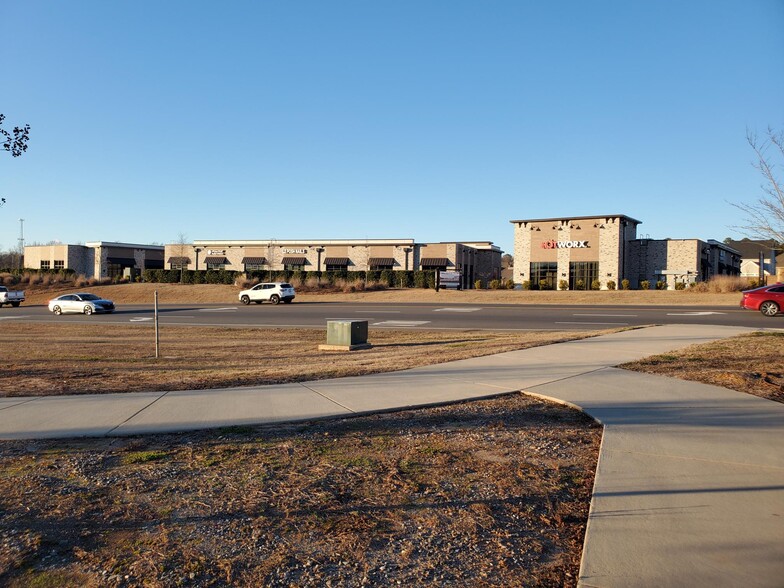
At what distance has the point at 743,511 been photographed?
446 centimetres

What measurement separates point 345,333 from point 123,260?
80.0 meters

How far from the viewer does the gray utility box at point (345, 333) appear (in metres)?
17.3

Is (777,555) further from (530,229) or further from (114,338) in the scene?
(530,229)

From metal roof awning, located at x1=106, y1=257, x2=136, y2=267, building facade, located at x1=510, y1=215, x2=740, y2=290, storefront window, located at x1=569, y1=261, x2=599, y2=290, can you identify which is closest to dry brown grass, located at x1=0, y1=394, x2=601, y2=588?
building facade, located at x1=510, y1=215, x2=740, y2=290

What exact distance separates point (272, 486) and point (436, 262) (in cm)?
6639

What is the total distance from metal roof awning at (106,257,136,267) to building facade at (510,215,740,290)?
183ft

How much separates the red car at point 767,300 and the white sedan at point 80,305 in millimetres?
33419

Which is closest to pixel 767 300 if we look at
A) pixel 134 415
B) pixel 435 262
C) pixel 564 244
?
pixel 134 415

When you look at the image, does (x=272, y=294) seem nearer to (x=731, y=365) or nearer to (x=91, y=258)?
(x=731, y=365)

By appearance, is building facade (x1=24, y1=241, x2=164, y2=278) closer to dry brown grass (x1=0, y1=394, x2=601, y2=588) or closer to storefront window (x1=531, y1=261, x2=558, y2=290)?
storefront window (x1=531, y1=261, x2=558, y2=290)

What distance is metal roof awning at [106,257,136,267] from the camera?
8670 centimetres

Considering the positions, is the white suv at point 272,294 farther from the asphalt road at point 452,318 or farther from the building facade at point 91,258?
the building facade at point 91,258

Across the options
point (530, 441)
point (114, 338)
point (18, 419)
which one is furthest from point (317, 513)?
point (114, 338)

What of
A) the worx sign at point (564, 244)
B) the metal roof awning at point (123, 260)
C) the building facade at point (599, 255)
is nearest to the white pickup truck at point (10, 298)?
the building facade at point (599, 255)
